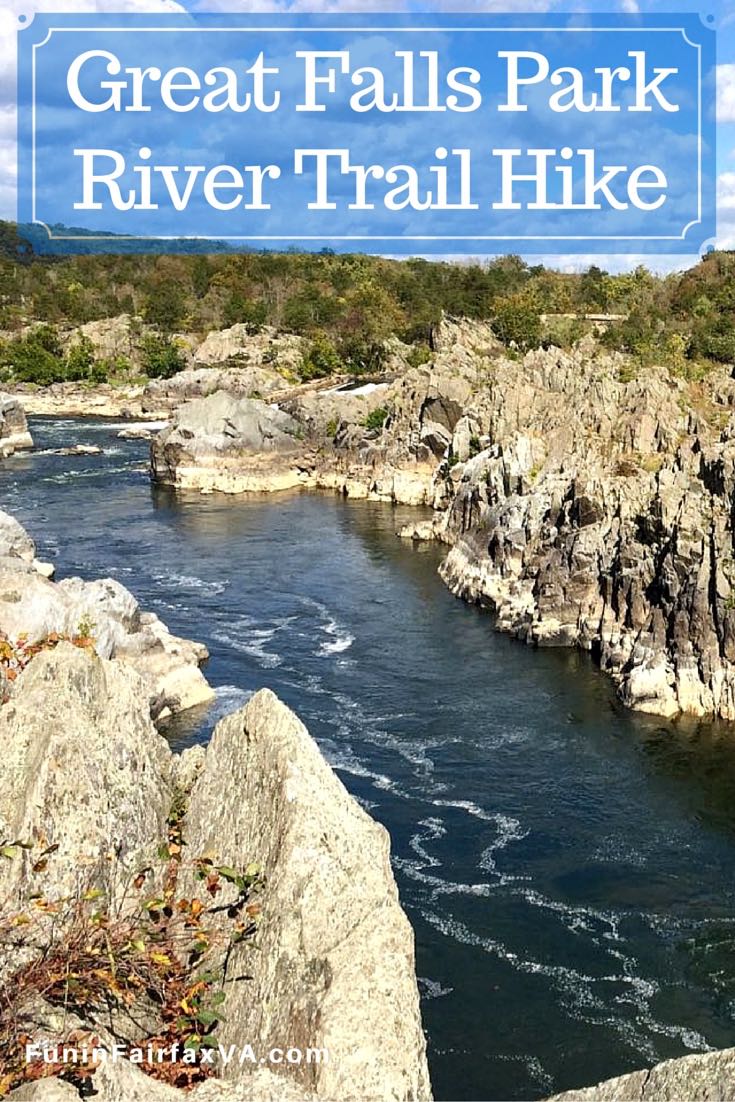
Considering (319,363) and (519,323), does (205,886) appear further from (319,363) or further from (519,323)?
(519,323)

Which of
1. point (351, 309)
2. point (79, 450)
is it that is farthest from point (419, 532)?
point (351, 309)

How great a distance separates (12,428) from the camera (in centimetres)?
10512

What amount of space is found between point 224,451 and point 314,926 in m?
82.7

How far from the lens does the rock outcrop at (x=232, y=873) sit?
35.9 ft

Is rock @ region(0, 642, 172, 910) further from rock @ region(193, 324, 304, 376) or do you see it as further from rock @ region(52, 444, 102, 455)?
rock @ region(193, 324, 304, 376)

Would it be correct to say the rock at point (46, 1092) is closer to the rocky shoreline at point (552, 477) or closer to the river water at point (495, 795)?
the river water at point (495, 795)

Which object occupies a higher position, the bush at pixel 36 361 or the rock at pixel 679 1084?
the bush at pixel 36 361

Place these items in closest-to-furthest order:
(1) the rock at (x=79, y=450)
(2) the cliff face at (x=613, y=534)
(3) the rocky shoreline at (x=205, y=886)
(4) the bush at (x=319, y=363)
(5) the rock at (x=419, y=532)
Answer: (3) the rocky shoreline at (x=205, y=886)
(2) the cliff face at (x=613, y=534)
(5) the rock at (x=419, y=532)
(1) the rock at (x=79, y=450)
(4) the bush at (x=319, y=363)

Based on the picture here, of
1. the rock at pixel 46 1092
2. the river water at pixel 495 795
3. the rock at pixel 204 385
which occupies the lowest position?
the river water at pixel 495 795

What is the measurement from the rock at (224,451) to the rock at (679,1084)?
8286 cm

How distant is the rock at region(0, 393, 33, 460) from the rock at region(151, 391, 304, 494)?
17.3 meters

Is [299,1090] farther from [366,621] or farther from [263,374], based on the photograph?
[263,374]

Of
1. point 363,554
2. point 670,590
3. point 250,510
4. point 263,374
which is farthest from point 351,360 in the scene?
point 670,590

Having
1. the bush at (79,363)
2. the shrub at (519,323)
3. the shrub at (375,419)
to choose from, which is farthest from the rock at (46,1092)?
the bush at (79,363)
